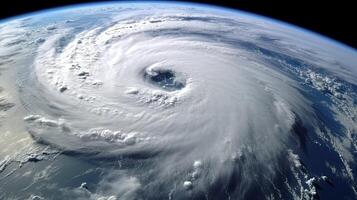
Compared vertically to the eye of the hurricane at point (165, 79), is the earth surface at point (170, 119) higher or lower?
higher

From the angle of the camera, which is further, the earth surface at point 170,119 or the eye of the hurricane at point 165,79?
the eye of the hurricane at point 165,79

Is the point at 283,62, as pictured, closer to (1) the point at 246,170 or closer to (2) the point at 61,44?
(1) the point at 246,170

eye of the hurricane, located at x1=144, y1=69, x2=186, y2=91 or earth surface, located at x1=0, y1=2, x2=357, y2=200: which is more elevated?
earth surface, located at x1=0, y1=2, x2=357, y2=200

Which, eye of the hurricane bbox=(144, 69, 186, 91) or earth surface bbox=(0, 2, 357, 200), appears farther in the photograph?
eye of the hurricane bbox=(144, 69, 186, 91)

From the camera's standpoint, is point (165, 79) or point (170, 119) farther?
point (165, 79)

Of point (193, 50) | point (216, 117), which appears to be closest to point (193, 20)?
point (193, 50)
